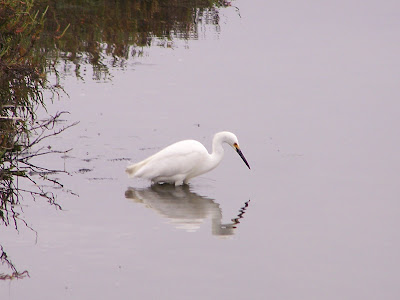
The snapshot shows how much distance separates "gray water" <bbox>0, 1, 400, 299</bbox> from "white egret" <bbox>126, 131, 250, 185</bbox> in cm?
19

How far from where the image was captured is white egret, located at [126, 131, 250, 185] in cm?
1038

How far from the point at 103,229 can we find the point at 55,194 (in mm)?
1191

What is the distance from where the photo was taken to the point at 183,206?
9805mm

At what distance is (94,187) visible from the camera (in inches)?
399

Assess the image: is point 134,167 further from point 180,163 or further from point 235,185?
point 235,185

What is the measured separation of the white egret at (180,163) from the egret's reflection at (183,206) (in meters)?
0.17

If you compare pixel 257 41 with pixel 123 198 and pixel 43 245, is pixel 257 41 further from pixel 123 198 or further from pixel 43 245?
pixel 43 245

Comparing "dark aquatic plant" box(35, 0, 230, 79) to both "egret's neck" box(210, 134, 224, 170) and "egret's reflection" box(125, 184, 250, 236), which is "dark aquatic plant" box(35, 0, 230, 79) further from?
"egret's reflection" box(125, 184, 250, 236)

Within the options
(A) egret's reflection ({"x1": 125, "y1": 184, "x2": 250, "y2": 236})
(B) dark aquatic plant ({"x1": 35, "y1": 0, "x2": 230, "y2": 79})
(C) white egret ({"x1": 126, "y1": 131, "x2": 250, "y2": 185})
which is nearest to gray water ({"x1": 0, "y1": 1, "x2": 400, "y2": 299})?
(A) egret's reflection ({"x1": 125, "y1": 184, "x2": 250, "y2": 236})

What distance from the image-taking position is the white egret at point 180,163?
34.0 ft

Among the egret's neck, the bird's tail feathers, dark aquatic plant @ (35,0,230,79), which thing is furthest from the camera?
dark aquatic plant @ (35,0,230,79)

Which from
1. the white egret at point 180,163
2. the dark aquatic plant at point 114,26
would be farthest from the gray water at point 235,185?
the dark aquatic plant at point 114,26

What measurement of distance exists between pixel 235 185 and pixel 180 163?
711 millimetres

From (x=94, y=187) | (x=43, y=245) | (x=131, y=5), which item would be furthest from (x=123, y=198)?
(x=131, y=5)
